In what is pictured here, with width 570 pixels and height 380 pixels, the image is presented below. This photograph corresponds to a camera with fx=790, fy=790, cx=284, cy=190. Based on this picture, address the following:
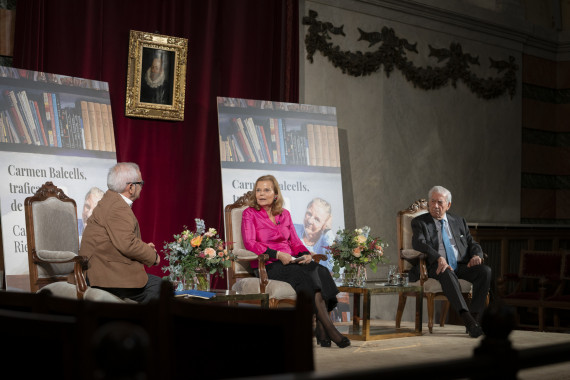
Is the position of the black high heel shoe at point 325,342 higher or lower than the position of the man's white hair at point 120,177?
lower

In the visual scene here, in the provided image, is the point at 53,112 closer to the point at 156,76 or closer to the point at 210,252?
the point at 156,76

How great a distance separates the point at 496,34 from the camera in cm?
920

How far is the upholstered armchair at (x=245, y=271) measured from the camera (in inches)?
218

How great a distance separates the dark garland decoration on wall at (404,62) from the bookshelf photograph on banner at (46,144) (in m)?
2.50

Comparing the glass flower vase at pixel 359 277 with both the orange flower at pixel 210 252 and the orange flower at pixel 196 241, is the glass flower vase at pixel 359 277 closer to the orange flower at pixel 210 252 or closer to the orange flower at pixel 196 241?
the orange flower at pixel 210 252

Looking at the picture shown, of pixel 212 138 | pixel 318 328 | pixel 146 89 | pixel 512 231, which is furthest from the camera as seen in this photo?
pixel 512 231

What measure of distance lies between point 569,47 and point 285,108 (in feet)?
16.7

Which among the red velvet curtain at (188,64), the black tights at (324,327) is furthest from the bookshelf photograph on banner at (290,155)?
the black tights at (324,327)

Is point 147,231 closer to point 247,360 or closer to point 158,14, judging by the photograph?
point 158,14

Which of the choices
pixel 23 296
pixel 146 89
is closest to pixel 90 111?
pixel 146 89

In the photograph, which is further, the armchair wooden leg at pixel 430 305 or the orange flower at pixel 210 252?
the armchair wooden leg at pixel 430 305

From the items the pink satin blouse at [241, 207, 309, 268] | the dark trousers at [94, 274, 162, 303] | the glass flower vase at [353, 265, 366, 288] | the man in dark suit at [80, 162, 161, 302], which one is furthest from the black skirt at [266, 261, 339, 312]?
the man in dark suit at [80, 162, 161, 302]

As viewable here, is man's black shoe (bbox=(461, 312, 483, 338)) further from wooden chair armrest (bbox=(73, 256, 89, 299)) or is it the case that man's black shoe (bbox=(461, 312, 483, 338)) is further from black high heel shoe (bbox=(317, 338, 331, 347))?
wooden chair armrest (bbox=(73, 256, 89, 299))

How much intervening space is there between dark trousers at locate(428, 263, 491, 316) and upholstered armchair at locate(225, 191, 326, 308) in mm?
1014
